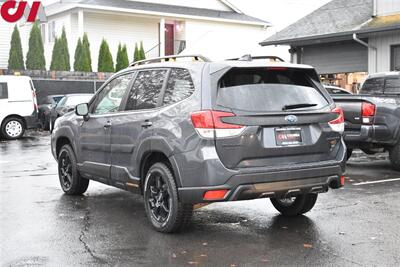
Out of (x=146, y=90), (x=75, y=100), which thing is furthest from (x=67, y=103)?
(x=146, y=90)

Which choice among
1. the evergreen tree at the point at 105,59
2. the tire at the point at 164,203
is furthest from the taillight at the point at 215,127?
the evergreen tree at the point at 105,59

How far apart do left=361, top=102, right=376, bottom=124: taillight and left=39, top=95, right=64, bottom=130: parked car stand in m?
14.2

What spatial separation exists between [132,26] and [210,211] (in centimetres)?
2463

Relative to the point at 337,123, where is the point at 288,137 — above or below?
below

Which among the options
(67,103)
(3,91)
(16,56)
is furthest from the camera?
(16,56)

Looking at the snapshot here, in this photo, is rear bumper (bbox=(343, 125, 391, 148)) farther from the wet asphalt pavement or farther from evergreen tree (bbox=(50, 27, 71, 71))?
evergreen tree (bbox=(50, 27, 71, 71))

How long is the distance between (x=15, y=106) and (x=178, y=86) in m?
13.7

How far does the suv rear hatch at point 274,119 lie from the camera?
5492 millimetres

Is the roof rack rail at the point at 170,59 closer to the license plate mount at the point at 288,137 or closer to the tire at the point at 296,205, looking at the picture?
the license plate mount at the point at 288,137

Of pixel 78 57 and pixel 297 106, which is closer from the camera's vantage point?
pixel 297 106

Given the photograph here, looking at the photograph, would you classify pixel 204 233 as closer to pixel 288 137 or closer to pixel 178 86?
pixel 288 137

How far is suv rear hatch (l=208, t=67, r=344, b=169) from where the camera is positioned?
5.49 meters

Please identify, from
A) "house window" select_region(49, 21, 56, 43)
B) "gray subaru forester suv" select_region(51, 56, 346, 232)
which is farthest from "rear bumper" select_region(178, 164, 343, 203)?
"house window" select_region(49, 21, 56, 43)

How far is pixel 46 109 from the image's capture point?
22.0m
